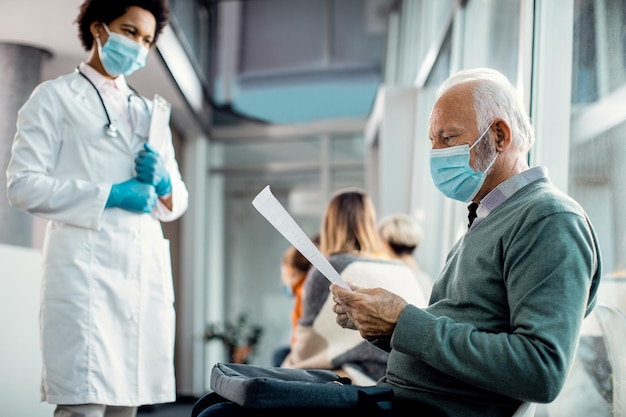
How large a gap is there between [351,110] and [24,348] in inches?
202

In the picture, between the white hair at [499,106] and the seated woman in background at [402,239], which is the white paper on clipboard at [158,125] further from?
the seated woman in background at [402,239]

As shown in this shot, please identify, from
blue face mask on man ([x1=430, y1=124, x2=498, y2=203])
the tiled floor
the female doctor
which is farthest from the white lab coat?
the tiled floor

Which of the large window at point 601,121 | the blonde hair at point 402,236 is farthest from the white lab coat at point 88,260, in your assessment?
the blonde hair at point 402,236

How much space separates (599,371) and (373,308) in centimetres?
93

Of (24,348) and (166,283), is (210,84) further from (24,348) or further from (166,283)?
(166,283)

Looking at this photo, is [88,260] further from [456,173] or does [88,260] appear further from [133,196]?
[456,173]

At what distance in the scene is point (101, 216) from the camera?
201 cm

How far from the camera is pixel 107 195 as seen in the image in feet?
6.56

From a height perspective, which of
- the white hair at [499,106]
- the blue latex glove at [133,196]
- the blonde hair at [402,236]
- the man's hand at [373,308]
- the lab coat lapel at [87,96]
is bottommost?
the man's hand at [373,308]

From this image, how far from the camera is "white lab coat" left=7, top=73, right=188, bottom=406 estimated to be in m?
1.95

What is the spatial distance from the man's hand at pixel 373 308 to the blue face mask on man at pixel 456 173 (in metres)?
0.29

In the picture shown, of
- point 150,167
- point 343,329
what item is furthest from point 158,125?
point 343,329

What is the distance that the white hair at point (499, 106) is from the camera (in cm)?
147

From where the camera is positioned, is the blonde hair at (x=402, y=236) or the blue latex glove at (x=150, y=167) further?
the blonde hair at (x=402, y=236)
